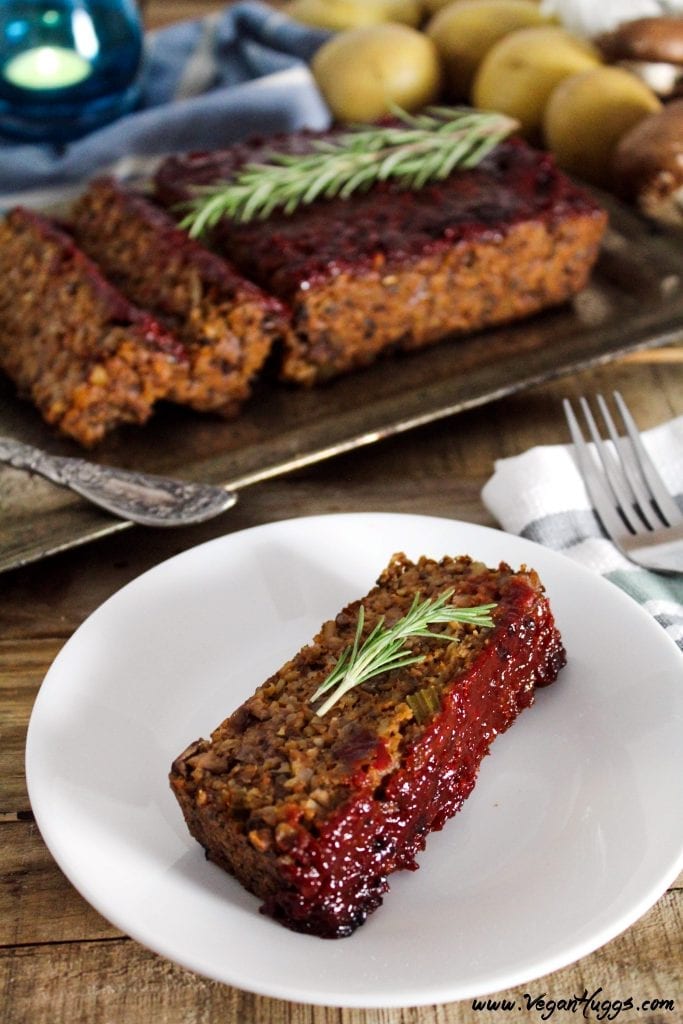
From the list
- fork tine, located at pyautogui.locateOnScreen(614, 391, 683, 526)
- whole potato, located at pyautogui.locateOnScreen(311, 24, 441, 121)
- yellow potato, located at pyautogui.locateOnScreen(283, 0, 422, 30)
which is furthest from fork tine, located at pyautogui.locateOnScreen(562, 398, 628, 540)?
yellow potato, located at pyautogui.locateOnScreen(283, 0, 422, 30)

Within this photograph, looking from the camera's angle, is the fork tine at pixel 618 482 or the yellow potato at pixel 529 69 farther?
the yellow potato at pixel 529 69

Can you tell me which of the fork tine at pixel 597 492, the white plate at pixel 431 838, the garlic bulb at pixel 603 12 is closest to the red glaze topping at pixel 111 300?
the white plate at pixel 431 838

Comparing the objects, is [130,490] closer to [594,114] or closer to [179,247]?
[179,247]

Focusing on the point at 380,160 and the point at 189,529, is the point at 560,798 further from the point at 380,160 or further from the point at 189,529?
the point at 380,160

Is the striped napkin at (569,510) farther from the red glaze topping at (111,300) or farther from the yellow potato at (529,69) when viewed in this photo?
the yellow potato at (529,69)

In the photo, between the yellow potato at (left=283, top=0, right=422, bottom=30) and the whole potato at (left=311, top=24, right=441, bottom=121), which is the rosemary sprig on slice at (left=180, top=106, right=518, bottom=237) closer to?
the whole potato at (left=311, top=24, right=441, bottom=121)

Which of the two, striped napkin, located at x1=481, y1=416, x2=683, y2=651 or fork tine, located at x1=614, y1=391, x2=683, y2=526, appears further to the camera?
fork tine, located at x1=614, y1=391, x2=683, y2=526

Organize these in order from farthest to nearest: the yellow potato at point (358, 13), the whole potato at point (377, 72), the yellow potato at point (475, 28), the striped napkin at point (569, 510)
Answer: the yellow potato at point (358, 13) → the yellow potato at point (475, 28) → the whole potato at point (377, 72) → the striped napkin at point (569, 510)
